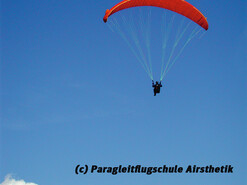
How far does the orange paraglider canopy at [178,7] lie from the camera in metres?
32.0

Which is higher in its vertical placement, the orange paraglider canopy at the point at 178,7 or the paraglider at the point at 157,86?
the orange paraglider canopy at the point at 178,7

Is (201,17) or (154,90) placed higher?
(201,17)

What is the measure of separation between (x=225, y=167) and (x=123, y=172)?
6.73 m

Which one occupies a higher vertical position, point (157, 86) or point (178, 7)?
point (178, 7)

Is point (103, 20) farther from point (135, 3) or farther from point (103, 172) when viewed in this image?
point (103, 172)

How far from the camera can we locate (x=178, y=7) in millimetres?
32844

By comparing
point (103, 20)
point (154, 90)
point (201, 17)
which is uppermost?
point (201, 17)

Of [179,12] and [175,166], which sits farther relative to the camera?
[179,12]

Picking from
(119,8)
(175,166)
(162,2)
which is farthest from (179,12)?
(175,166)

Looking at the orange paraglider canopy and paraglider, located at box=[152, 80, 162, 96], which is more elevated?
the orange paraglider canopy

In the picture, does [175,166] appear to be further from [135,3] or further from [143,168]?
[135,3]

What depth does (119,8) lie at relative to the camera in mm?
31750

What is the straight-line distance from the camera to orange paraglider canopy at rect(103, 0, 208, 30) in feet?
105

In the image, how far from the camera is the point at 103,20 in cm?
3066
